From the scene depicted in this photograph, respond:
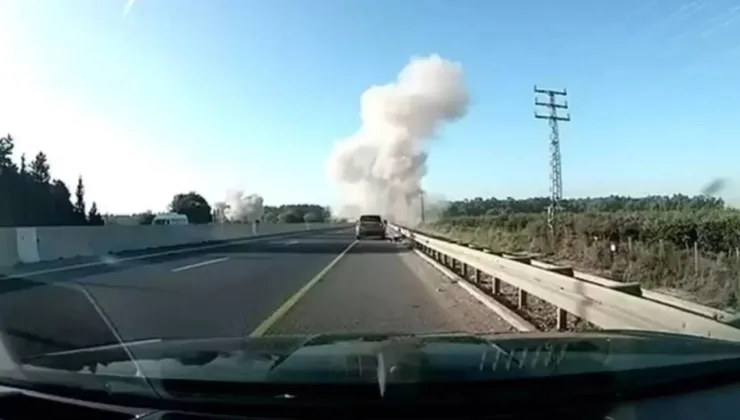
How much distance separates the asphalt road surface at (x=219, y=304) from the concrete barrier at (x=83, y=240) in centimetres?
307

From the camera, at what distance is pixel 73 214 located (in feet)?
186

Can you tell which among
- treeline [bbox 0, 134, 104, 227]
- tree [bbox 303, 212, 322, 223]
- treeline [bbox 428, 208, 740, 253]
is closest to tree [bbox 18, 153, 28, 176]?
treeline [bbox 0, 134, 104, 227]

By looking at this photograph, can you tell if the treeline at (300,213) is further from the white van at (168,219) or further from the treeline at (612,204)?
the white van at (168,219)

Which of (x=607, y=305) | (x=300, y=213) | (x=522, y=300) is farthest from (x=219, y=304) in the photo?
(x=300, y=213)

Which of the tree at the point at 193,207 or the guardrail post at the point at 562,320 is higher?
the tree at the point at 193,207

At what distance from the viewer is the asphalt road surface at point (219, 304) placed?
10031 millimetres

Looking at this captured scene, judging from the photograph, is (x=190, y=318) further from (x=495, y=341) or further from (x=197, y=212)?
(x=197, y=212)

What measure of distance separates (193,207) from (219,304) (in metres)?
82.7

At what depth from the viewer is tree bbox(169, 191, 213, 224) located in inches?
3519

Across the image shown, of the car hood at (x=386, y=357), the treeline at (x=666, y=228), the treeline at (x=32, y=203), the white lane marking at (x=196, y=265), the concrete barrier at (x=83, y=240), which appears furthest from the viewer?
the treeline at (x=32, y=203)

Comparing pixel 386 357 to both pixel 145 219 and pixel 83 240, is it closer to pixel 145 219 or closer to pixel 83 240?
pixel 83 240

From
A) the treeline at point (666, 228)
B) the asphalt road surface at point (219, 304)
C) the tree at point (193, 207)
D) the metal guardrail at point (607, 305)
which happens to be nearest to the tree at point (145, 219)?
the tree at point (193, 207)

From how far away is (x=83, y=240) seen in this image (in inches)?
1137

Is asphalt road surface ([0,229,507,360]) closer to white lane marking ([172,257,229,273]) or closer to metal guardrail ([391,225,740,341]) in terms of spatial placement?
white lane marking ([172,257,229,273])
